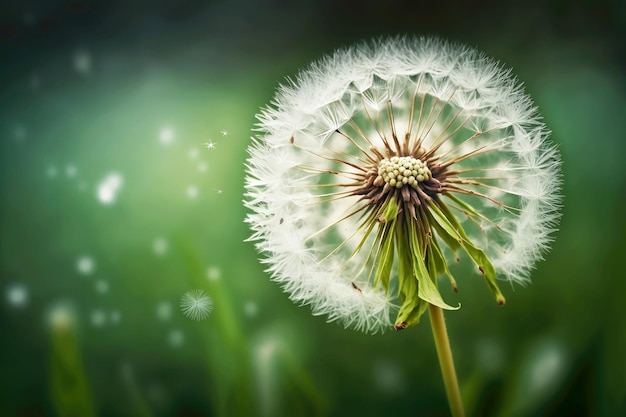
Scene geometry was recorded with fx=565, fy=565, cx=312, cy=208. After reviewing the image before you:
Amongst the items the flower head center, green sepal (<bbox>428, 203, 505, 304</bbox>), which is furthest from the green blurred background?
the flower head center

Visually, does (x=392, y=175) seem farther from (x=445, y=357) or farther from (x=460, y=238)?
(x=445, y=357)

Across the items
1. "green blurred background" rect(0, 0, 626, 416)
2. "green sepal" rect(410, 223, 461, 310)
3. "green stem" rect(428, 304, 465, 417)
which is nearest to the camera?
"green sepal" rect(410, 223, 461, 310)

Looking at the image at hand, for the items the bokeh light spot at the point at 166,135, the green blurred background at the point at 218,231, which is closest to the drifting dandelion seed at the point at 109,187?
the green blurred background at the point at 218,231

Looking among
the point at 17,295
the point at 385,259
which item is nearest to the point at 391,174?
the point at 385,259

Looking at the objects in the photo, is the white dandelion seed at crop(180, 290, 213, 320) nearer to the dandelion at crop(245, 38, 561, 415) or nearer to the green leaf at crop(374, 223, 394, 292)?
the dandelion at crop(245, 38, 561, 415)

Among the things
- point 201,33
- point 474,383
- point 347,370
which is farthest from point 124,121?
point 474,383

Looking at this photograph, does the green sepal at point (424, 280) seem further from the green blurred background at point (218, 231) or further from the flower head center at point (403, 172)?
the green blurred background at point (218, 231)
